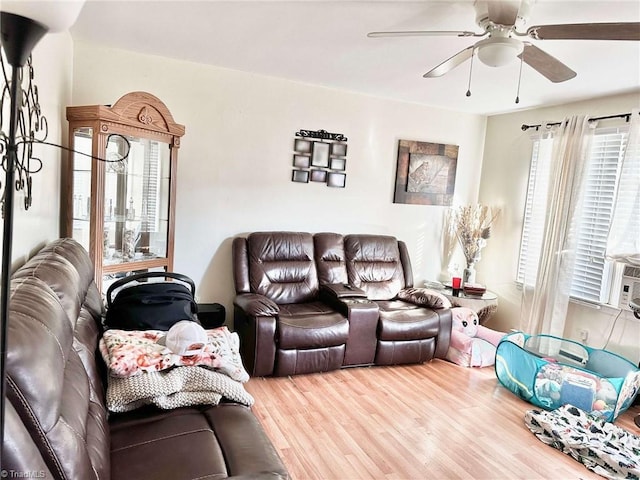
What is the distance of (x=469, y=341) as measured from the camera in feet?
12.1

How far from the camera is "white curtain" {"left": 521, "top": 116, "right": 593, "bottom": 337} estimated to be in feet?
11.8

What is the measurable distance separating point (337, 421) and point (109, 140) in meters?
2.32

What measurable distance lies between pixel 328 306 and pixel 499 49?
2339 millimetres

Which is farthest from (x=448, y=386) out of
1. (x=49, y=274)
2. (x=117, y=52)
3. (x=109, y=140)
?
(x=117, y=52)

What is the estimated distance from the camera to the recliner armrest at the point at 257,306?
10.2 ft

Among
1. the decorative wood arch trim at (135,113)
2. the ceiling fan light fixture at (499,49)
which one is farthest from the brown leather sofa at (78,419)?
the ceiling fan light fixture at (499,49)

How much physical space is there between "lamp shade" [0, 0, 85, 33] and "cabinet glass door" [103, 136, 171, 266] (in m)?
2.25

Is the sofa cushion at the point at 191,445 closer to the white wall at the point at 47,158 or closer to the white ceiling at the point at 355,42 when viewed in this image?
the white wall at the point at 47,158

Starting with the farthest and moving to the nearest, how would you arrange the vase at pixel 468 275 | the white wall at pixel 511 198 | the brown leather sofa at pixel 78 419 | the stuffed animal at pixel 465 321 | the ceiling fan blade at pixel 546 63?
the vase at pixel 468 275 < the stuffed animal at pixel 465 321 < the white wall at pixel 511 198 < the ceiling fan blade at pixel 546 63 < the brown leather sofa at pixel 78 419

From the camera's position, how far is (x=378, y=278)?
4086mm

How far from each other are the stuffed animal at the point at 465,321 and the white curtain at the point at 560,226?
505mm

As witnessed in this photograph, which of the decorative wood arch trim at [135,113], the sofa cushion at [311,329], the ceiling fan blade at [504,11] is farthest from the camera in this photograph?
the sofa cushion at [311,329]

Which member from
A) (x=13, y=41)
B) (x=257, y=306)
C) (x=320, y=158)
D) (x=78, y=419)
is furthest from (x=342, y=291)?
(x=13, y=41)

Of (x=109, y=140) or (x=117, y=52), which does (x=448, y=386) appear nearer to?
(x=109, y=140)
